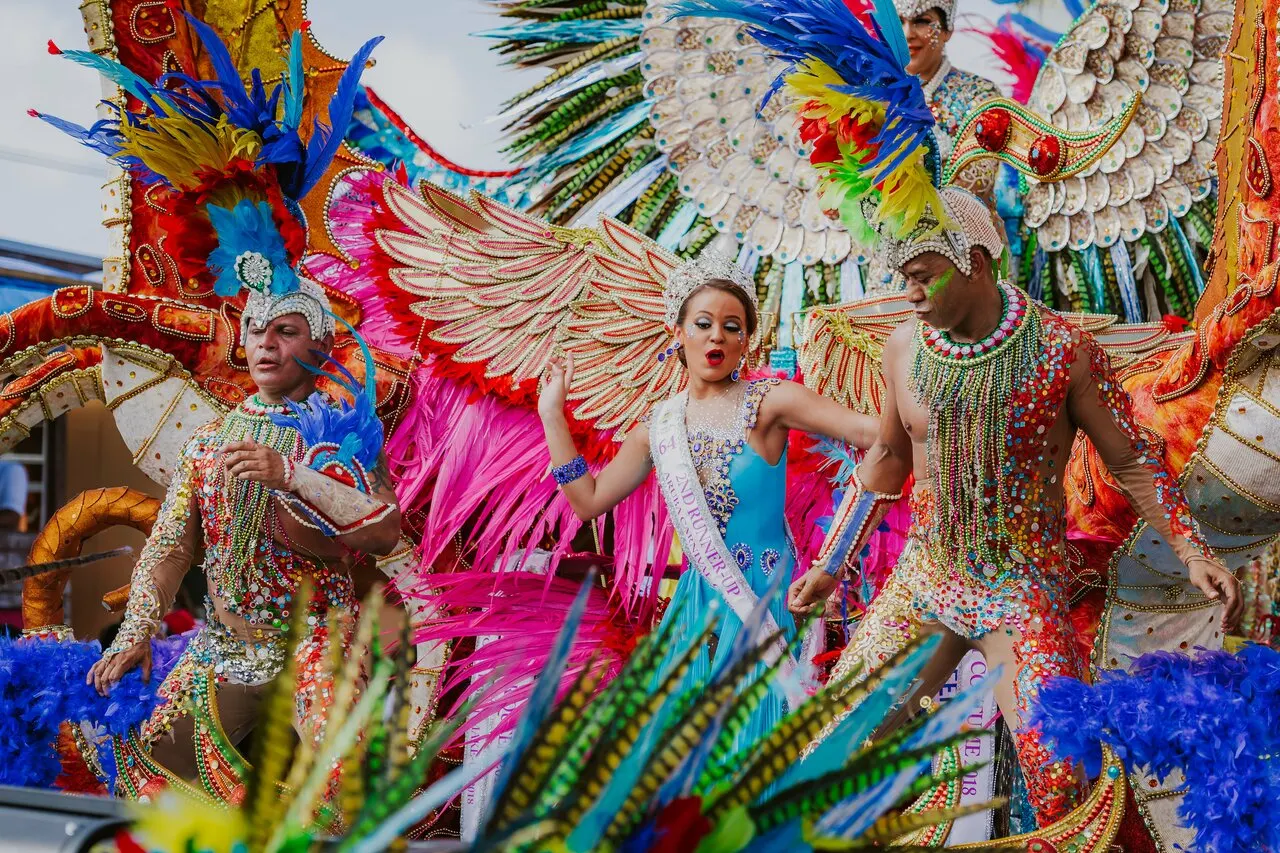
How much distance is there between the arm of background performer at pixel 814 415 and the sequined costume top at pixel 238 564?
1.08 metres

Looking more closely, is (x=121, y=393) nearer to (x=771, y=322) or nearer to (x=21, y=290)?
(x=771, y=322)

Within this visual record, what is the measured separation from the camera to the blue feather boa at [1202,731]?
225 centimetres

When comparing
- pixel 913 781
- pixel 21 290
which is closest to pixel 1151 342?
pixel 913 781

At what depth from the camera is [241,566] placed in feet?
10.6

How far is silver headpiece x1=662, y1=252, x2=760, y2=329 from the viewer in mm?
3152

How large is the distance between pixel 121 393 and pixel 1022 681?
9.89ft

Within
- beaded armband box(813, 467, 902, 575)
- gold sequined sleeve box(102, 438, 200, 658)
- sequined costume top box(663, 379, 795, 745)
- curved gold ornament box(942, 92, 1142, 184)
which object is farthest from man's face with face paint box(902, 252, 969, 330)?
gold sequined sleeve box(102, 438, 200, 658)

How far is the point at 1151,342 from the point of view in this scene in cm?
367

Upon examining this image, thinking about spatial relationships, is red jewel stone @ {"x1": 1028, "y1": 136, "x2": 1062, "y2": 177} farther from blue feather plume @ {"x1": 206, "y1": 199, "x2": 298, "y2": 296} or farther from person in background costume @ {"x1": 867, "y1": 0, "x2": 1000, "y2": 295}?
blue feather plume @ {"x1": 206, "y1": 199, "x2": 298, "y2": 296}

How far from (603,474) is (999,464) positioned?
3.32ft

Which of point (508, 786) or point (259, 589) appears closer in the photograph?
point (508, 786)

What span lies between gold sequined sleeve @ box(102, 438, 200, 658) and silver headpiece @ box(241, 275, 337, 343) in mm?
340

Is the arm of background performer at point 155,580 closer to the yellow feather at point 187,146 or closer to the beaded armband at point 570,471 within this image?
the yellow feather at point 187,146

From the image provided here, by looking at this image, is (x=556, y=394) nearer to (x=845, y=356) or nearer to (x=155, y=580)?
(x=845, y=356)
